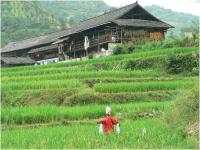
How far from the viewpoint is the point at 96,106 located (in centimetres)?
1427

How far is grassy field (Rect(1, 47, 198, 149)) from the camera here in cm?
788

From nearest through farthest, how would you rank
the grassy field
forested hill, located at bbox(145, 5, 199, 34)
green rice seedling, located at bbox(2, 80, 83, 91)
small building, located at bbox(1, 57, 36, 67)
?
the grassy field < green rice seedling, located at bbox(2, 80, 83, 91) < small building, located at bbox(1, 57, 36, 67) < forested hill, located at bbox(145, 5, 199, 34)

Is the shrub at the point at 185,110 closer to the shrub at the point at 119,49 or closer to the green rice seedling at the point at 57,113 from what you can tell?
the green rice seedling at the point at 57,113

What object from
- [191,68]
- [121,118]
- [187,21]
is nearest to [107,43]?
[191,68]

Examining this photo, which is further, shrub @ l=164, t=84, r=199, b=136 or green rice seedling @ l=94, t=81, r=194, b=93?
green rice seedling @ l=94, t=81, r=194, b=93

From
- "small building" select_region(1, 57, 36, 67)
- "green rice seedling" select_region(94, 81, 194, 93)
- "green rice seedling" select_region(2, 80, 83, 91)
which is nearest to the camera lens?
"green rice seedling" select_region(94, 81, 194, 93)

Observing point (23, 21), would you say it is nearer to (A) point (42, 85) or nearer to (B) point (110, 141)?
(A) point (42, 85)

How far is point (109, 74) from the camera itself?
20.6 meters

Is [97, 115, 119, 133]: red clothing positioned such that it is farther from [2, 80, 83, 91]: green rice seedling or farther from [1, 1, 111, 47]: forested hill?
[1, 1, 111, 47]: forested hill

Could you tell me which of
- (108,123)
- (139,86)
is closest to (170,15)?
(139,86)

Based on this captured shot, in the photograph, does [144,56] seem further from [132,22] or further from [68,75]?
[132,22]

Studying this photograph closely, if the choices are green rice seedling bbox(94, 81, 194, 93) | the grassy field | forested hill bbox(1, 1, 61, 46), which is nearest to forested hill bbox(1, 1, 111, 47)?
forested hill bbox(1, 1, 61, 46)

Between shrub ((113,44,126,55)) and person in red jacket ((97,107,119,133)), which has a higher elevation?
shrub ((113,44,126,55))

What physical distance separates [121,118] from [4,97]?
5504 millimetres
